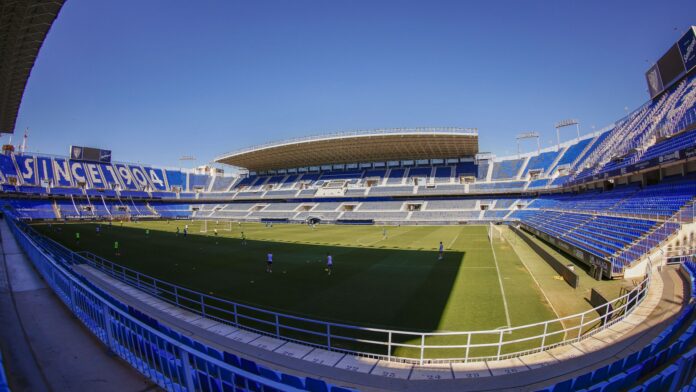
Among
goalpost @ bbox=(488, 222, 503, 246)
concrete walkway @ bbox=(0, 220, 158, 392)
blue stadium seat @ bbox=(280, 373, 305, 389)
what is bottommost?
goalpost @ bbox=(488, 222, 503, 246)

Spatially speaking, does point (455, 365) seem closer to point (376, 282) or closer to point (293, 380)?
point (293, 380)

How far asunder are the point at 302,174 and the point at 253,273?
63068 mm

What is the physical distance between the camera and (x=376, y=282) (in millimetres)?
15820

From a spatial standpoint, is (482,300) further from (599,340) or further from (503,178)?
(503,178)

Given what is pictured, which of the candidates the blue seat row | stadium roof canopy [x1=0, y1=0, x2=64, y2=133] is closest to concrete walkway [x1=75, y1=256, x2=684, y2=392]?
the blue seat row

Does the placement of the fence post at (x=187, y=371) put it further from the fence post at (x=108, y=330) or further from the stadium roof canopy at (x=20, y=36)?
the stadium roof canopy at (x=20, y=36)

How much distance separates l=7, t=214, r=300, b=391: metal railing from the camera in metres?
3.89

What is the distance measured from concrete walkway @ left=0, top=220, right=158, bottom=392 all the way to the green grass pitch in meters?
5.57

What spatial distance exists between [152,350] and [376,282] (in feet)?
39.4

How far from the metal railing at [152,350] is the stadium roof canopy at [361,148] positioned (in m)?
49.9

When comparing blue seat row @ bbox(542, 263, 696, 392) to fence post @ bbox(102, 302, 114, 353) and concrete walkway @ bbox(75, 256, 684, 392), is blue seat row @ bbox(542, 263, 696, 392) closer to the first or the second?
concrete walkway @ bbox(75, 256, 684, 392)

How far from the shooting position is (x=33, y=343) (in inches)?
244

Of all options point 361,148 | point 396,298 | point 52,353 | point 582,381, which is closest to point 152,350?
point 52,353

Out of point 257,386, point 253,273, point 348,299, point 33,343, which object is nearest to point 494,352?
point 348,299
